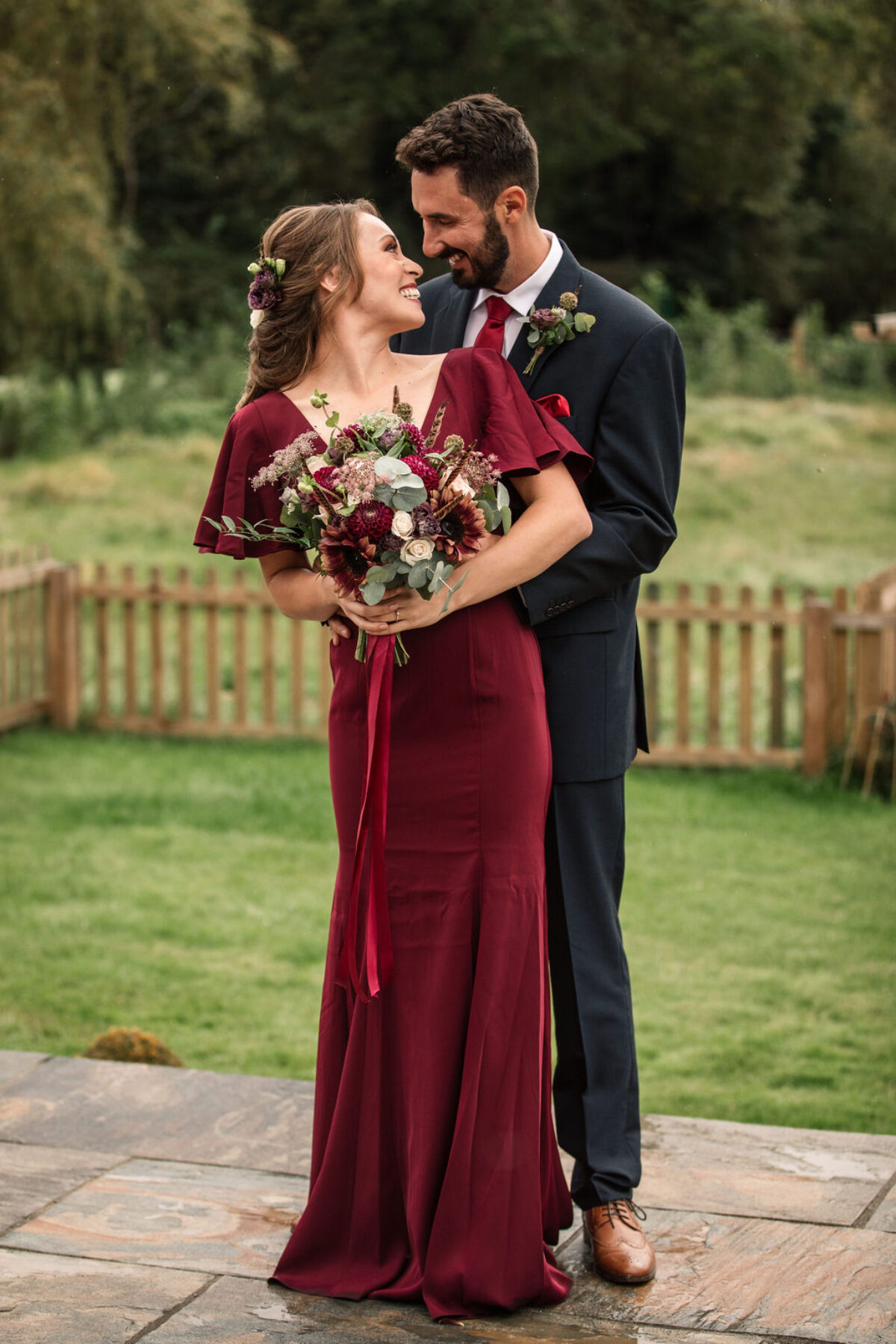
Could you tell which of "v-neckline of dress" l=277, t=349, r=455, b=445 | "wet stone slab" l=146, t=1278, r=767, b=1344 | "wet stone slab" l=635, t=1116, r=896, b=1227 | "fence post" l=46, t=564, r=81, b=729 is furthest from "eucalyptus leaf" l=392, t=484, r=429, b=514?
"fence post" l=46, t=564, r=81, b=729

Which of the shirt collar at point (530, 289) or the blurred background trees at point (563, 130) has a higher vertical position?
the blurred background trees at point (563, 130)

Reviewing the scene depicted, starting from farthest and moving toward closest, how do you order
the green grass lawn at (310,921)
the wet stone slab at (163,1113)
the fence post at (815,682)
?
the fence post at (815,682) < the green grass lawn at (310,921) < the wet stone slab at (163,1113)

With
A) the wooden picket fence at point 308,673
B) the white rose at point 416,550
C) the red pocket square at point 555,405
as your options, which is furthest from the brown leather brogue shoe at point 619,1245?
the wooden picket fence at point 308,673

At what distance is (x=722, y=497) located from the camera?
16953 mm

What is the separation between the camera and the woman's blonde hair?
2.96m

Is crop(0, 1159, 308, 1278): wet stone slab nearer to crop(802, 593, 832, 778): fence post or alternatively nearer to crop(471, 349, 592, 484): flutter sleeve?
crop(471, 349, 592, 484): flutter sleeve

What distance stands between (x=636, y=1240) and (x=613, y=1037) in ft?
1.39

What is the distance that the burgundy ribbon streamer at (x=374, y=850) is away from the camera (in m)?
2.91

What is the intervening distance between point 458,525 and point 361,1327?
5.15ft

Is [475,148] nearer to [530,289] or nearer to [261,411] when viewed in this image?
[530,289]

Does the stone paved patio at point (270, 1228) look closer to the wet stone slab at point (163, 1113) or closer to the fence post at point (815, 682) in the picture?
the wet stone slab at point (163, 1113)

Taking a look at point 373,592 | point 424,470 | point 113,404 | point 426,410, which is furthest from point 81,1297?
point 113,404

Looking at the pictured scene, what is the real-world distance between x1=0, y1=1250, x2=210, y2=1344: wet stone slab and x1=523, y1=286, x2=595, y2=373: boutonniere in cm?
206

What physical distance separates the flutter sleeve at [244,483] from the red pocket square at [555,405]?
549 millimetres
